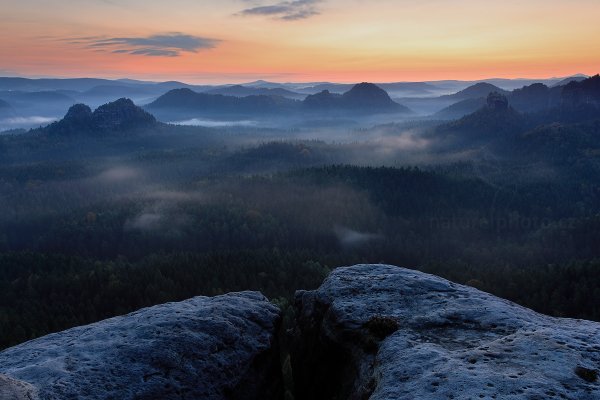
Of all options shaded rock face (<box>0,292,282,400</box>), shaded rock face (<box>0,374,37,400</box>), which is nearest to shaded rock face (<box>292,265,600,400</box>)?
shaded rock face (<box>0,292,282,400</box>)

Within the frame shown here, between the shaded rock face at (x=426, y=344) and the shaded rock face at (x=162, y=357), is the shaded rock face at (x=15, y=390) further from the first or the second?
the shaded rock face at (x=426, y=344)

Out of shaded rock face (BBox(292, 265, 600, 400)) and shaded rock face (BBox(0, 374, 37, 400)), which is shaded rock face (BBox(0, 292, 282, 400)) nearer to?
shaded rock face (BBox(0, 374, 37, 400))

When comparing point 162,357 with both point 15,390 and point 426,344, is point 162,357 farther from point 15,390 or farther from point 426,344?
point 426,344

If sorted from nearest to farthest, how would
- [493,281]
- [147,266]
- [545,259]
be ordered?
1. [493,281]
2. [147,266]
3. [545,259]

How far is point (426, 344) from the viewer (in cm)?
2322

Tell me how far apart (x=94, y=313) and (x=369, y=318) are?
116590mm

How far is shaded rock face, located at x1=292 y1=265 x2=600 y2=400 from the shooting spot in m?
18.2

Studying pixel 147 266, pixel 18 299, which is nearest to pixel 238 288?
pixel 147 266

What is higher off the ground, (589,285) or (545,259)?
(589,285)

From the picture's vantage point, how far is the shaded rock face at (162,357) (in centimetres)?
2241

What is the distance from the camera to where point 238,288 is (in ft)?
440

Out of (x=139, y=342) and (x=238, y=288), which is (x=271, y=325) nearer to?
(x=139, y=342)

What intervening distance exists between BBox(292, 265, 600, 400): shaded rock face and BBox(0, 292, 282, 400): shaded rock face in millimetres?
4535

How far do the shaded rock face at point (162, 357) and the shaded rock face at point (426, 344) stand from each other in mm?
4535
